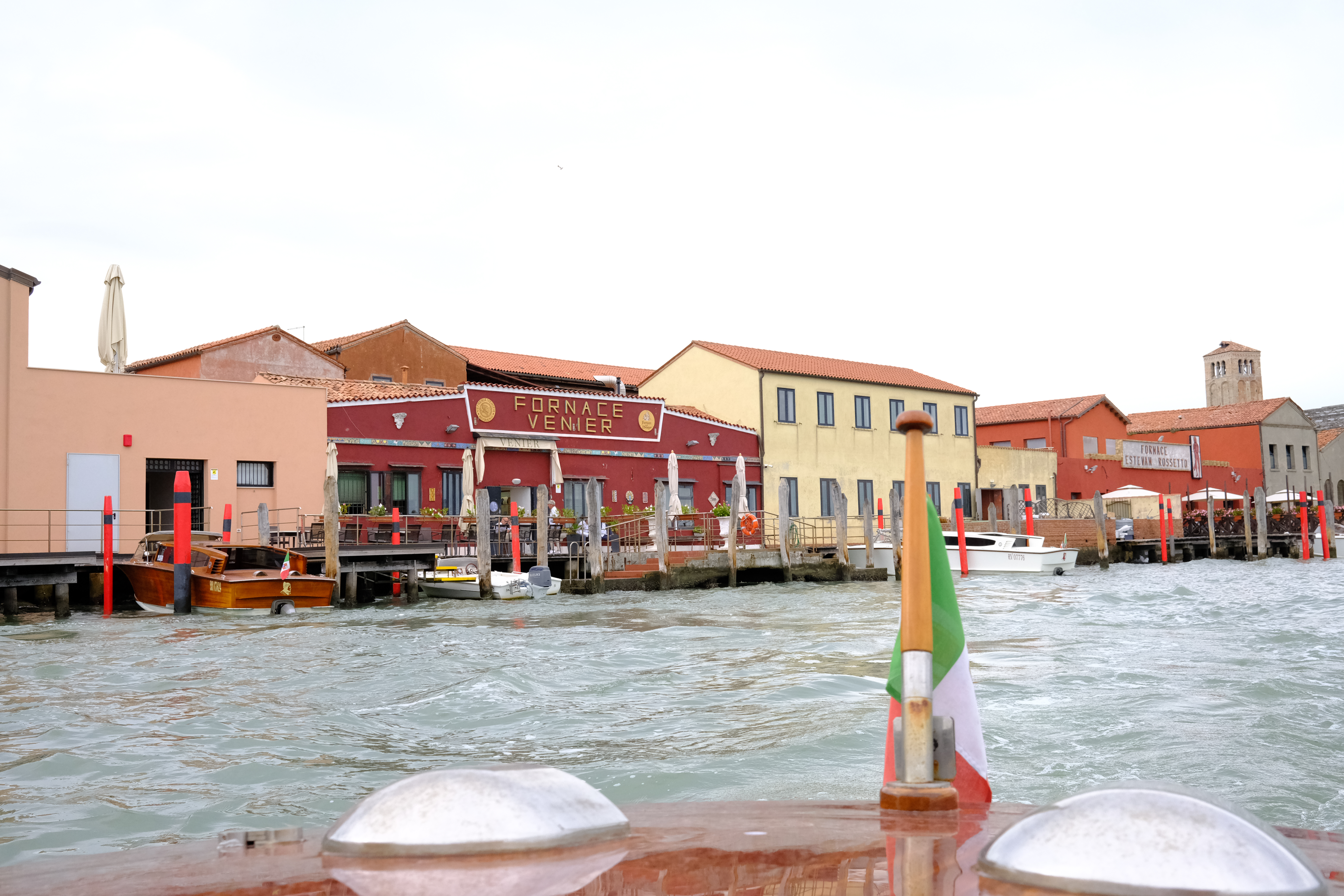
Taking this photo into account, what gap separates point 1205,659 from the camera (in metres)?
10.1

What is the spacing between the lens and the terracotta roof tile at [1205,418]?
171 feet

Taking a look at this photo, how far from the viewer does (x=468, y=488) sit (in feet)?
86.0

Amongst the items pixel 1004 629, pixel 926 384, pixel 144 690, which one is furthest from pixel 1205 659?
pixel 926 384

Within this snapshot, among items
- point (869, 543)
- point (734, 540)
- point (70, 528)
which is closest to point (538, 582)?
point (734, 540)

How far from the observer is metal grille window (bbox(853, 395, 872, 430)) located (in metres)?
37.0

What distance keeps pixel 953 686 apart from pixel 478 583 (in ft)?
60.4

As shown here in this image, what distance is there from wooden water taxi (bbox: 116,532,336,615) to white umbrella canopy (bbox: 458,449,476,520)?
21.9 feet

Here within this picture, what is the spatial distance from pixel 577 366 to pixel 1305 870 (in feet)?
127

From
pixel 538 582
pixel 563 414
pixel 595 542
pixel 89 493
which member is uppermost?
pixel 563 414

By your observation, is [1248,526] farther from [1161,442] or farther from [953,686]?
[953,686]

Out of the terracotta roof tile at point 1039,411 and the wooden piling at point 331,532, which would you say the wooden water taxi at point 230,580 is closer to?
the wooden piling at point 331,532

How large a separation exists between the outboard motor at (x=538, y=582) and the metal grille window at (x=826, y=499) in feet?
51.2

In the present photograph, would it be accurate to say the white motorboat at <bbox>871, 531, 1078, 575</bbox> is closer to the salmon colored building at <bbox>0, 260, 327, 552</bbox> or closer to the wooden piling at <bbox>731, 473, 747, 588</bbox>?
the wooden piling at <bbox>731, 473, 747, 588</bbox>

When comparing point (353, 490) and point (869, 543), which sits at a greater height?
point (353, 490)
